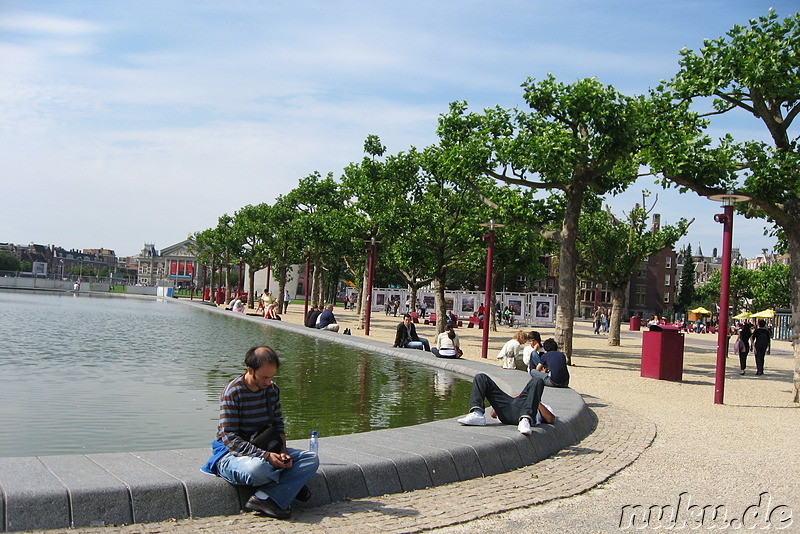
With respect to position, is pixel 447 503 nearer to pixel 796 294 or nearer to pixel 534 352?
pixel 534 352

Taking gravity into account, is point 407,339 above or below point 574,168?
below

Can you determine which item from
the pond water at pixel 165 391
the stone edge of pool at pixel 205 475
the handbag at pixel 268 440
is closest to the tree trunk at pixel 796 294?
the pond water at pixel 165 391

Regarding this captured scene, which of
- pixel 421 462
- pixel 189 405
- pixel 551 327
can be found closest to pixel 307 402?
pixel 189 405

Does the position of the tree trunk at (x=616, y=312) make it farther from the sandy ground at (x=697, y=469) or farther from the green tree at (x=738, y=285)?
the green tree at (x=738, y=285)

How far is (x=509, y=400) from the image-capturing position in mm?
10086

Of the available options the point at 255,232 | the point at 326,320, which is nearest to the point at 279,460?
the point at 326,320

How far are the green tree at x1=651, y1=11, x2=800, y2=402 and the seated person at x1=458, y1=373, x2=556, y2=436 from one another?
968 cm

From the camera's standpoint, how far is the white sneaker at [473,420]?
32.2 feet

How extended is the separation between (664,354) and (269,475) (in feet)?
56.4

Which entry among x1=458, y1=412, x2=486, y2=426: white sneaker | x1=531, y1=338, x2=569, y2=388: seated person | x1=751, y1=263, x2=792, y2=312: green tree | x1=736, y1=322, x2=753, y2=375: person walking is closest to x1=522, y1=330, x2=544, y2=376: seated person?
x1=531, y1=338, x2=569, y2=388: seated person

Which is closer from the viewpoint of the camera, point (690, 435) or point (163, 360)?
point (690, 435)

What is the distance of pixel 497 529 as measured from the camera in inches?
255

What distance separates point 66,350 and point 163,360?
9.49 feet

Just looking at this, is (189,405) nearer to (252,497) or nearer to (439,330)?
(252,497)
